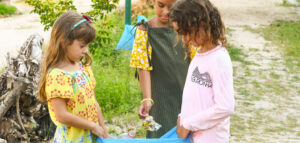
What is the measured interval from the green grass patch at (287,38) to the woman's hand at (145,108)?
5185 millimetres

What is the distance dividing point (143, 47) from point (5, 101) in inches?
70.3

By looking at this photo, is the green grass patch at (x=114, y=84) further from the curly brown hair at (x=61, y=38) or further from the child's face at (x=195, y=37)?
the child's face at (x=195, y=37)

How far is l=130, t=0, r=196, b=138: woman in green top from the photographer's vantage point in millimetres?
2459

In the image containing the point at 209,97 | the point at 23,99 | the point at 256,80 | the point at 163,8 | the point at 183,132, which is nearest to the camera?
the point at 209,97

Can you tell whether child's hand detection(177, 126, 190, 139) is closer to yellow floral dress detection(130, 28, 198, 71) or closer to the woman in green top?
the woman in green top

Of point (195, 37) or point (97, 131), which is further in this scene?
point (97, 131)

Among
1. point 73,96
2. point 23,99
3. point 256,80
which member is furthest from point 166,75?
point 256,80

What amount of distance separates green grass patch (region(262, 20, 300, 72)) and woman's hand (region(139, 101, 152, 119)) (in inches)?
204

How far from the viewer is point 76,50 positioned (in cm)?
204

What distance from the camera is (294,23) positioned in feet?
35.6

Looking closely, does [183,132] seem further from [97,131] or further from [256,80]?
[256,80]

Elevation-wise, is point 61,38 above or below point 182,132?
above

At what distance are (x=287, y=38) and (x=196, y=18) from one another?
7.95 metres

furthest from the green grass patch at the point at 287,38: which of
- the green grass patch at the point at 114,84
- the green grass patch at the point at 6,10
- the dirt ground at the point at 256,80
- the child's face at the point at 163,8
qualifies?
the green grass patch at the point at 6,10
